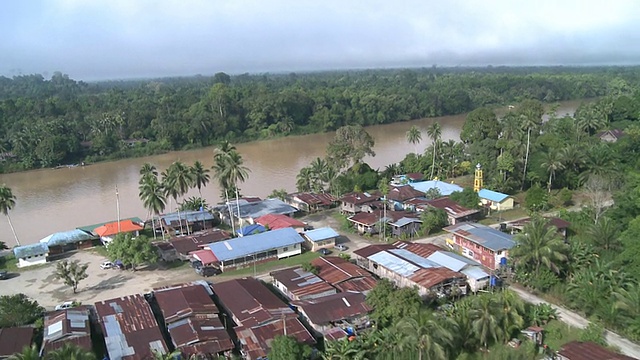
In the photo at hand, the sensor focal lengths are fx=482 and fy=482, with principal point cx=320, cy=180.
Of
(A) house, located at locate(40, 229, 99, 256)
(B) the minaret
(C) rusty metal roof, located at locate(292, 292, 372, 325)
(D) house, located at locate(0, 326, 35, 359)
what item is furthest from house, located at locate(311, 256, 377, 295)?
(B) the minaret

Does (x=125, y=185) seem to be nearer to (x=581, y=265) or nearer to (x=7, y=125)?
(x=7, y=125)

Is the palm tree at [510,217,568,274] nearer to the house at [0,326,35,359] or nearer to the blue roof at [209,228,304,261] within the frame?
the blue roof at [209,228,304,261]

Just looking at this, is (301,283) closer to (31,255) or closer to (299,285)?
(299,285)

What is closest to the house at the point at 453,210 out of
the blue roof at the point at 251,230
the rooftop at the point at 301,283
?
the blue roof at the point at 251,230

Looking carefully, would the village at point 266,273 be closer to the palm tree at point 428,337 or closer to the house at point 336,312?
the house at point 336,312

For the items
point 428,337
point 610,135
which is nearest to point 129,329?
point 428,337
